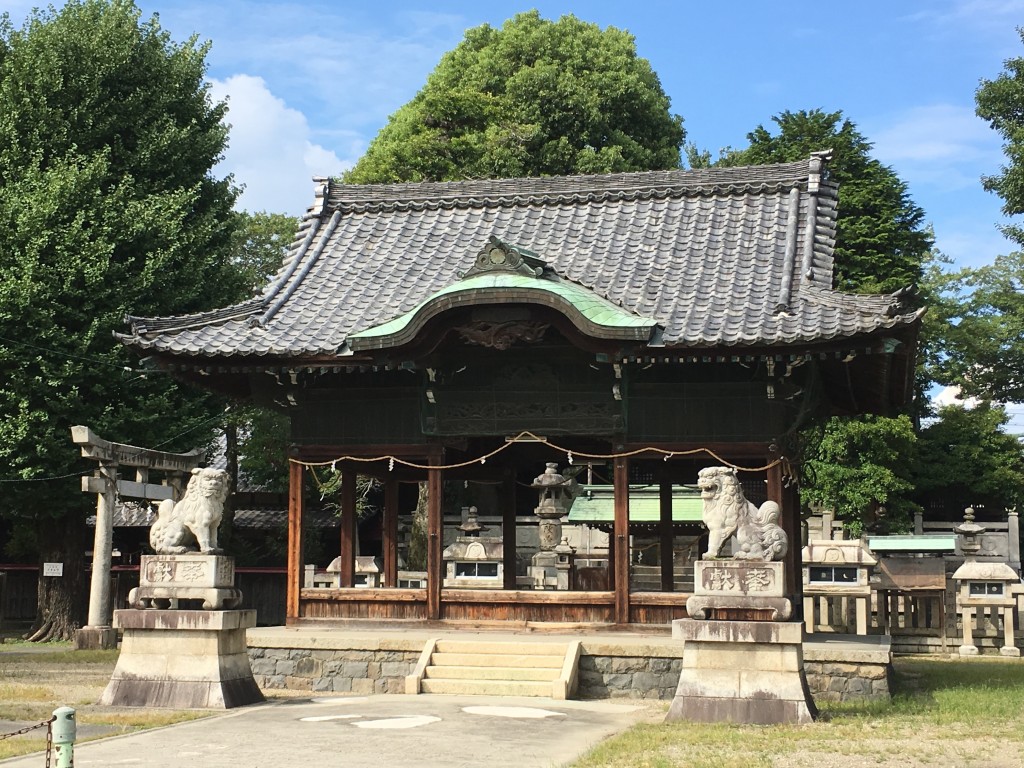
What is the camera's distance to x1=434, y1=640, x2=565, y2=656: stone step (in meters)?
15.9

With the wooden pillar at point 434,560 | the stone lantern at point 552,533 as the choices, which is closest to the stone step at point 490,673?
the wooden pillar at point 434,560

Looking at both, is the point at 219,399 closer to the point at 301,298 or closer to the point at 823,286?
the point at 301,298

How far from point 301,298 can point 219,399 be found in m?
7.33

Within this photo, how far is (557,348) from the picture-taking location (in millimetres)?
17359

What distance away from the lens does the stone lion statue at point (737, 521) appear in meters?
13.3

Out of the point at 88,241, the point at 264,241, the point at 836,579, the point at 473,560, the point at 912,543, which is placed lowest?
the point at 836,579

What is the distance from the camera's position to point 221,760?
33.7ft

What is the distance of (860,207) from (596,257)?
2270cm

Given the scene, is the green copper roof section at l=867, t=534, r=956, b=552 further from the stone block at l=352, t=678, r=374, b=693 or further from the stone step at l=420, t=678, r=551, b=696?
the stone block at l=352, t=678, r=374, b=693

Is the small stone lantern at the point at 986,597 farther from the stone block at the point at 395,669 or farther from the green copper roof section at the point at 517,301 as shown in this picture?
the stone block at the point at 395,669

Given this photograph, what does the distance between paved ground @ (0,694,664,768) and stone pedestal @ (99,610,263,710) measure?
51cm

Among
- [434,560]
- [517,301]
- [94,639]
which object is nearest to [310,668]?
[434,560]

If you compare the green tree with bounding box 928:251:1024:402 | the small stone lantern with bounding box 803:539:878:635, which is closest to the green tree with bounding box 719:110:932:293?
the green tree with bounding box 928:251:1024:402

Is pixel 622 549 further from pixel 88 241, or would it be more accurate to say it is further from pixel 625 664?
pixel 88 241
